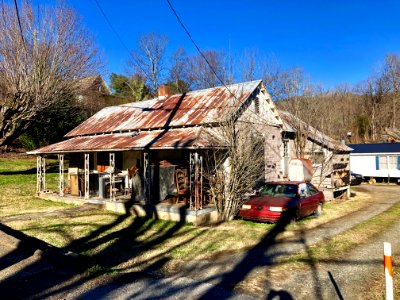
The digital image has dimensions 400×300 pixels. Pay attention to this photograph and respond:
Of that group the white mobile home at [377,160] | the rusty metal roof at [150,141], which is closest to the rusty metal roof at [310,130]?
the rusty metal roof at [150,141]

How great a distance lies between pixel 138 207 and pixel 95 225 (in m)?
2.02

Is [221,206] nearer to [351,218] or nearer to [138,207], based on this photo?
[138,207]

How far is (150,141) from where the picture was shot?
1355cm

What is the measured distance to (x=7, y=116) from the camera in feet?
57.8

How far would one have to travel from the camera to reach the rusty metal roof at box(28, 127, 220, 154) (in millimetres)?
12062

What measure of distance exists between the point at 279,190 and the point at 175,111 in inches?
273

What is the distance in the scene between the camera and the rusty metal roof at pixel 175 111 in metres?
14.8

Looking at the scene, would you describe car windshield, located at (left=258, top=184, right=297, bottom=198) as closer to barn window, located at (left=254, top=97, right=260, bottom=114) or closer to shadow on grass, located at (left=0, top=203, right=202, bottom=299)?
shadow on grass, located at (left=0, top=203, right=202, bottom=299)

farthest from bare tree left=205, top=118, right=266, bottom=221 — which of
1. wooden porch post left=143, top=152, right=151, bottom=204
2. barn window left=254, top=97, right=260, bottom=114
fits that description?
barn window left=254, top=97, right=260, bottom=114

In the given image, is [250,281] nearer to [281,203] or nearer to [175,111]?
[281,203]

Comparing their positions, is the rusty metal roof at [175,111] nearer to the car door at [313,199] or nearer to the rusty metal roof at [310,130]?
the rusty metal roof at [310,130]

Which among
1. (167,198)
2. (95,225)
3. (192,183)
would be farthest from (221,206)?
(95,225)

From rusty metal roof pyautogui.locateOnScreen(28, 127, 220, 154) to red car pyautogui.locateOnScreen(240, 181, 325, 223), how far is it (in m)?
2.50

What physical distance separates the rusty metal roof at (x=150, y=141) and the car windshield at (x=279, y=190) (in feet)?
8.16
